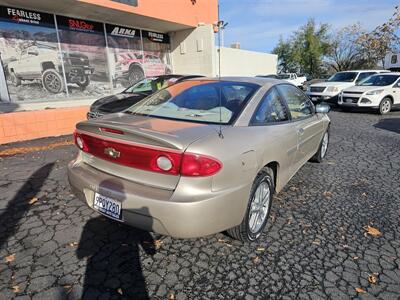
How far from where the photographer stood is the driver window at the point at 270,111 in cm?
291

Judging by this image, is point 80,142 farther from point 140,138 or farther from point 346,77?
point 346,77

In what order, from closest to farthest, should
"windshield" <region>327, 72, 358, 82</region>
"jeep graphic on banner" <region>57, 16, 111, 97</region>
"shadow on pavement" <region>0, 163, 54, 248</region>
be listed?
"shadow on pavement" <region>0, 163, 54, 248</region> < "jeep graphic on banner" <region>57, 16, 111, 97</region> < "windshield" <region>327, 72, 358, 82</region>

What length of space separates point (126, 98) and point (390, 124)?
8206 millimetres

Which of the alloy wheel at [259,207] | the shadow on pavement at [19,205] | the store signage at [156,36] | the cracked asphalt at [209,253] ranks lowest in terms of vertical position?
the cracked asphalt at [209,253]

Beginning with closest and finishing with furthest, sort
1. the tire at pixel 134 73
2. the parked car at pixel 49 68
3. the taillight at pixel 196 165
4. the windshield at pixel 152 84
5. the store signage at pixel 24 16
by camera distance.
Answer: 1. the taillight at pixel 196 165
2. the windshield at pixel 152 84
3. the store signage at pixel 24 16
4. the parked car at pixel 49 68
5. the tire at pixel 134 73

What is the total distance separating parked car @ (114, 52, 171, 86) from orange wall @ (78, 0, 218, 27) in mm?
2288

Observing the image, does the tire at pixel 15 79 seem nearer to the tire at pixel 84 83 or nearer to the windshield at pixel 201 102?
the tire at pixel 84 83

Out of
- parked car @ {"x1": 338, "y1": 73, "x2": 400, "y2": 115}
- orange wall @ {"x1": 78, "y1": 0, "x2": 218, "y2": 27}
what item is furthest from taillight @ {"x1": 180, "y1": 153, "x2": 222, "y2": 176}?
parked car @ {"x1": 338, "y1": 73, "x2": 400, "y2": 115}

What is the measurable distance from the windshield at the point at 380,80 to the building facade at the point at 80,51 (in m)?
6.79

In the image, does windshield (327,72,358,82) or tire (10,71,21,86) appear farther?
windshield (327,72,358,82)

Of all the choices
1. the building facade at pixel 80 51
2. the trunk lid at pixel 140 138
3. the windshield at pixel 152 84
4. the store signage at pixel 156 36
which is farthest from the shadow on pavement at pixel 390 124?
the store signage at pixel 156 36

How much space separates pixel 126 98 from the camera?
7395 mm

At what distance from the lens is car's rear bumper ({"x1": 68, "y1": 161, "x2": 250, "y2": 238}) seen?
214cm

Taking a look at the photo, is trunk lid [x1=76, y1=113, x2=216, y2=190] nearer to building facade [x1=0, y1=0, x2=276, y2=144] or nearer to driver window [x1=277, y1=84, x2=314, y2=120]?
driver window [x1=277, y1=84, x2=314, y2=120]
